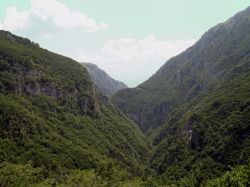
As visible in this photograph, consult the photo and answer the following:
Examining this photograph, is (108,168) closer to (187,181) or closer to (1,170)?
(187,181)

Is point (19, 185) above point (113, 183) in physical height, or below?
above

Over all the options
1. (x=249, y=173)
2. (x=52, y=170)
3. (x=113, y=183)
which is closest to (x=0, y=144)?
(x=52, y=170)

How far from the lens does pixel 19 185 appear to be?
435ft

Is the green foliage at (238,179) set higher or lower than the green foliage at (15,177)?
lower

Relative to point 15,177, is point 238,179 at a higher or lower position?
lower

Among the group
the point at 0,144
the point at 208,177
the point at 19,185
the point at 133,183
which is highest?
the point at 0,144

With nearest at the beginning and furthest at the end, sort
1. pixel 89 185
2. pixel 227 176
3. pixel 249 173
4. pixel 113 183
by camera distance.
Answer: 1. pixel 249 173
2. pixel 227 176
3. pixel 89 185
4. pixel 113 183

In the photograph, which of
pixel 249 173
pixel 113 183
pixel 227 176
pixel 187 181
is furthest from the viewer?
pixel 187 181

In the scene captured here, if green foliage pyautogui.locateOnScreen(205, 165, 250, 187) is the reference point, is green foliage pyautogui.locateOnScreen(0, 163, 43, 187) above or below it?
above

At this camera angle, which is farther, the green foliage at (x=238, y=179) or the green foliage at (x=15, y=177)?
the green foliage at (x=15, y=177)

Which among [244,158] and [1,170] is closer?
[1,170]

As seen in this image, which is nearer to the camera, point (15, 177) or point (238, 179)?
point (238, 179)

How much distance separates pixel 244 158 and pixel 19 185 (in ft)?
330

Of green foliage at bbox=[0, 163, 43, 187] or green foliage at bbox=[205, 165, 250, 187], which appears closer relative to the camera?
green foliage at bbox=[205, 165, 250, 187]
